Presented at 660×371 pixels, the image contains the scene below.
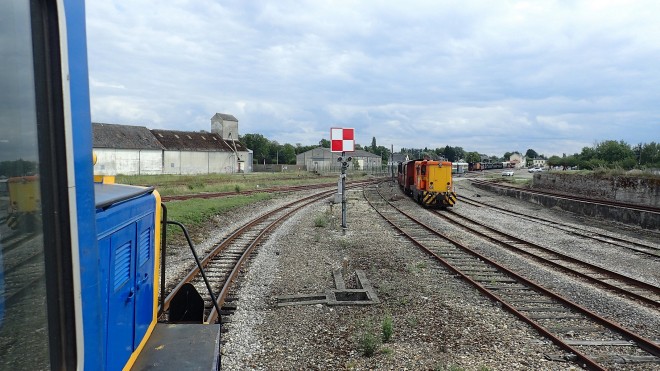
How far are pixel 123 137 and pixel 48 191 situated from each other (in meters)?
61.1

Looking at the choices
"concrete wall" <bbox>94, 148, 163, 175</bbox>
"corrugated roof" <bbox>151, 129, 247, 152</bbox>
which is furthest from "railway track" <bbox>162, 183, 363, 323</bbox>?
"corrugated roof" <bbox>151, 129, 247, 152</bbox>

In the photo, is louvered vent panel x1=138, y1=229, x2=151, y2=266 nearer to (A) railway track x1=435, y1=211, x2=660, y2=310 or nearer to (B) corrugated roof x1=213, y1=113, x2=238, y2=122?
(A) railway track x1=435, y1=211, x2=660, y2=310

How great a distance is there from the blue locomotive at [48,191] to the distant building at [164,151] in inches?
1958

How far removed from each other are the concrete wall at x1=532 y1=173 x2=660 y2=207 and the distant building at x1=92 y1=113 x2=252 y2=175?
40.9 meters

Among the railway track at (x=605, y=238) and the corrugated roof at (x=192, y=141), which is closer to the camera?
the railway track at (x=605, y=238)

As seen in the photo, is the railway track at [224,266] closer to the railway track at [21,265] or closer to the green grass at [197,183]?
the railway track at [21,265]

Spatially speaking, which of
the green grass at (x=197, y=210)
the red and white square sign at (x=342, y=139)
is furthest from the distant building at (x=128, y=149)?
the red and white square sign at (x=342, y=139)

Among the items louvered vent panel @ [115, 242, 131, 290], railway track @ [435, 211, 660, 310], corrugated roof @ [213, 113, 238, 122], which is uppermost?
corrugated roof @ [213, 113, 238, 122]

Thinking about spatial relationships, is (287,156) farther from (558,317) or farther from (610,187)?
(558,317)

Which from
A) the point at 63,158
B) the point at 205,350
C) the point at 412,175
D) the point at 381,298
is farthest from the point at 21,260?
the point at 412,175

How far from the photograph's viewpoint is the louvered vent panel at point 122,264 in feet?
9.39

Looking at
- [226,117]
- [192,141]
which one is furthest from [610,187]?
[226,117]

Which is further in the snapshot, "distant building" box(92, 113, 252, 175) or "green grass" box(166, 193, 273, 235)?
"distant building" box(92, 113, 252, 175)

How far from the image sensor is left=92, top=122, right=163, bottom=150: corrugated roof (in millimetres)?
54219
